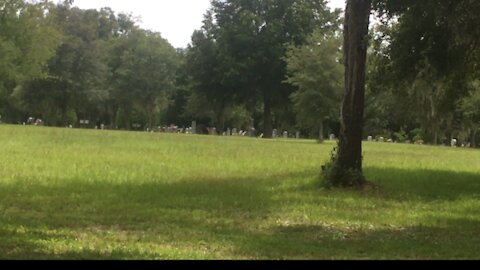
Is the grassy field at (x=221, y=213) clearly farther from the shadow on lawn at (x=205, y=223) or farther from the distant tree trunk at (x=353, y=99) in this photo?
the distant tree trunk at (x=353, y=99)

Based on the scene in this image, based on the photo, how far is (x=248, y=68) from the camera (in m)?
53.3

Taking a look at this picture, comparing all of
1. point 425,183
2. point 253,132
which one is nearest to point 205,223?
point 425,183

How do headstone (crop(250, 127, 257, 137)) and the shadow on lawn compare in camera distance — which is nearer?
the shadow on lawn

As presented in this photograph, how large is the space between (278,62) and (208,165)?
35.6m

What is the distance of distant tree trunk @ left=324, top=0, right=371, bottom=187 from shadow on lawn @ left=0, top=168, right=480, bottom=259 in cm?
73

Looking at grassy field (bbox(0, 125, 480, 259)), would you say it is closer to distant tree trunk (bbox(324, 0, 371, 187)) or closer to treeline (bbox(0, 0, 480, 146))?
distant tree trunk (bbox(324, 0, 371, 187))

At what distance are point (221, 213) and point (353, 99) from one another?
212 inches

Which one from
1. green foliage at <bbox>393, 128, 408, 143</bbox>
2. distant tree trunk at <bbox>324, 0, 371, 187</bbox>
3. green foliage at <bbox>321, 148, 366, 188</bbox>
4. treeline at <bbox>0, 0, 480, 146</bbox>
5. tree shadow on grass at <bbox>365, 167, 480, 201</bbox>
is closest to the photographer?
tree shadow on grass at <bbox>365, 167, 480, 201</bbox>

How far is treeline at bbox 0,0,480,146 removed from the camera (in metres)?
16.1

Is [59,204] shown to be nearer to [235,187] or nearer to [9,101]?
[235,187]

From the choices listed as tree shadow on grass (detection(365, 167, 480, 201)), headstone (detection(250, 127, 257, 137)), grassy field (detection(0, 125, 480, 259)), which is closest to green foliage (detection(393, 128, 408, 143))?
headstone (detection(250, 127, 257, 137))

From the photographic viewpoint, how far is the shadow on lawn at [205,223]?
24.8 feet

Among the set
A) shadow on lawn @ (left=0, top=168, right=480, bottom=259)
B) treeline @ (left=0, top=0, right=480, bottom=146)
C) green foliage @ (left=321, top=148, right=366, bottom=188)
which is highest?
treeline @ (left=0, top=0, right=480, bottom=146)

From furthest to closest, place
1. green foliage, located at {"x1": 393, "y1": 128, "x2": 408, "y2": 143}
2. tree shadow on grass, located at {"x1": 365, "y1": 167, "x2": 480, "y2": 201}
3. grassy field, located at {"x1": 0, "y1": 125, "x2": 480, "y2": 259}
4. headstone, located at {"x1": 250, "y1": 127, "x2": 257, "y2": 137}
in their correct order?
1. headstone, located at {"x1": 250, "y1": 127, "x2": 257, "y2": 137}
2. green foliage, located at {"x1": 393, "y1": 128, "x2": 408, "y2": 143}
3. tree shadow on grass, located at {"x1": 365, "y1": 167, "x2": 480, "y2": 201}
4. grassy field, located at {"x1": 0, "y1": 125, "x2": 480, "y2": 259}
